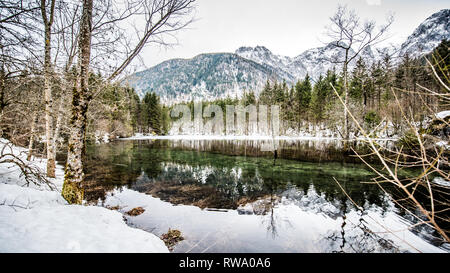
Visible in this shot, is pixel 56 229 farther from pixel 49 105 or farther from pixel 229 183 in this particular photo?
pixel 229 183

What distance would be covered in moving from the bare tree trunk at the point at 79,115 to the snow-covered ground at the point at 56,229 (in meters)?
0.42

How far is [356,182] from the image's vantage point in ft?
31.3

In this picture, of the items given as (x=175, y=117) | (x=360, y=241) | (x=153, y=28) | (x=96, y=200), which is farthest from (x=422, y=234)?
(x=175, y=117)

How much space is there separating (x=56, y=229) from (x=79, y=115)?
2.80m

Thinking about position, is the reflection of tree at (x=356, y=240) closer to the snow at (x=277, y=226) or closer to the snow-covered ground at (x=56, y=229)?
the snow at (x=277, y=226)

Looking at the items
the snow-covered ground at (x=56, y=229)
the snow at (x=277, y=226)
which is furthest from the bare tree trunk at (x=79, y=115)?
the snow at (x=277, y=226)

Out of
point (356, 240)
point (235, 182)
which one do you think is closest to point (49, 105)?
point (235, 182)

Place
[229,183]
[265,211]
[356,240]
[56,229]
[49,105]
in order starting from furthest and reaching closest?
[229,183]
[49,105]
[265,211]
[356,240]
[56,229]

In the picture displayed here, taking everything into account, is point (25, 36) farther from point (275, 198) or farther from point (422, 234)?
point (422, 234)

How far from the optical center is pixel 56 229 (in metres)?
3.47

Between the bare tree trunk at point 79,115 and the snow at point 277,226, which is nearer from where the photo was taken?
the snow at point 277,226

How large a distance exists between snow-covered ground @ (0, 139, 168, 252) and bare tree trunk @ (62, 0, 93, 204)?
1.37ft

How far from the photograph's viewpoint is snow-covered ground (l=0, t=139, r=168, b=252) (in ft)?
10.0

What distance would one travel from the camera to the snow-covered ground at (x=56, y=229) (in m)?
3.05
